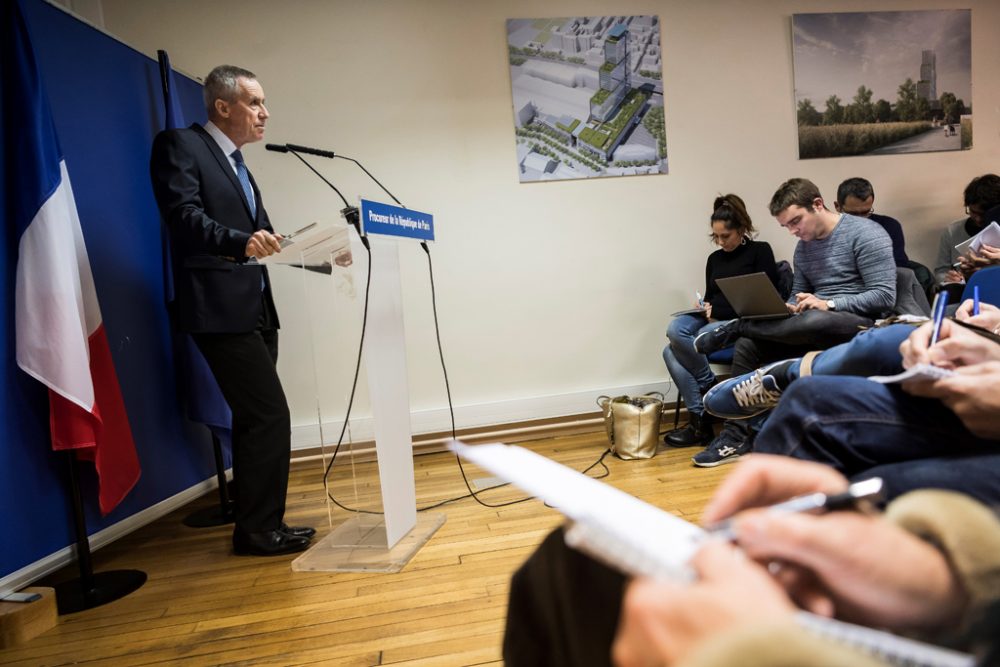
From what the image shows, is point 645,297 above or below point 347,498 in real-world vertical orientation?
above

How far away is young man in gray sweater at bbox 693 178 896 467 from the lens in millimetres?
2309

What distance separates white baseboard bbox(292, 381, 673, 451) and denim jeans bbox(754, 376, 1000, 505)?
258cm

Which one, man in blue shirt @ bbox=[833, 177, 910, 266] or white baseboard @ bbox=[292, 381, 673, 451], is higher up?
man in blue shirt @ bbox=[833, 177, 910, 266]

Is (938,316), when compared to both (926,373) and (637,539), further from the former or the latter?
(637,539)

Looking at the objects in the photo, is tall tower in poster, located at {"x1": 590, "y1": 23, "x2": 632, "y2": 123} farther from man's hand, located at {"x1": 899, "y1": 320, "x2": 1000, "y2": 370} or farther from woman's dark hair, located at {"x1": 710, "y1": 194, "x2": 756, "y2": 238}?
man's hand, located at {"x1": 899, "y1": 320, "x2": 1000, "y2": 370}

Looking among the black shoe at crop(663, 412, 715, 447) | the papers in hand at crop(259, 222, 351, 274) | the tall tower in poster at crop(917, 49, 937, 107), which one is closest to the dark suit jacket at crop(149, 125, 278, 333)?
the papers in hand at crop(259, 222, 351, 274)

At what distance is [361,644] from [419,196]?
99.1 inches

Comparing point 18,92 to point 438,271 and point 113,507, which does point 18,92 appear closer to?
point 113,507

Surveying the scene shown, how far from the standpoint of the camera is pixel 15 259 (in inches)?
73.6

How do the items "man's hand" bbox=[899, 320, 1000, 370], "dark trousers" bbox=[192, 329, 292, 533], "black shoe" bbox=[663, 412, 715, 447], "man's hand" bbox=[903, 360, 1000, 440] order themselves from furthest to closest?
"black shoe" bbox=[663, 412, 715, 447]
"dark trousers" bbox=[192, 329, 292, 533]
"man's hand" bbox=[899, 320, 1000, 370]
"man's hand" bbox=[903, 360, 1000, 440]

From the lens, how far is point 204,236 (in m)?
1.92

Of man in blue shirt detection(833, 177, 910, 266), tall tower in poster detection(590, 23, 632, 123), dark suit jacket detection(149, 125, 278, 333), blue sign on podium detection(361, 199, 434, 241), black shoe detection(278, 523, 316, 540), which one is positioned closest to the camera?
blue sign on podium detection(361, 199, 434, 241)

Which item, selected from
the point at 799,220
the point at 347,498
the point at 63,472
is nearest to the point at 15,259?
the point at 63,472

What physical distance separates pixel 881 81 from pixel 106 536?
4658 mm
